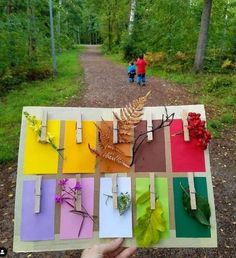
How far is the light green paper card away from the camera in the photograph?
113 inches

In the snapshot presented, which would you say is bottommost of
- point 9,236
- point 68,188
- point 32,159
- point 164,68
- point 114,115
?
point 9,236

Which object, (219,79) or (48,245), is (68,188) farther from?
(219,79)

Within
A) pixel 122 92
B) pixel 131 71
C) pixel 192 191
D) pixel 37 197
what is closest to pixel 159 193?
pixel 192 191

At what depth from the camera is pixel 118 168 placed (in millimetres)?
2961

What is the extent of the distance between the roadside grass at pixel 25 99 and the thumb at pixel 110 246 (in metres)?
5.97

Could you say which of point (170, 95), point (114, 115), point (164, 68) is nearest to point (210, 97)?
point (170, 95)

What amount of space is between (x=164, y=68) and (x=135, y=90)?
4.83 meters

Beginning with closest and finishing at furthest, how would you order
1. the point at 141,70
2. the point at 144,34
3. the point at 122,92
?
the point at 122,92 → the point at 141,70 → the point at 144,34

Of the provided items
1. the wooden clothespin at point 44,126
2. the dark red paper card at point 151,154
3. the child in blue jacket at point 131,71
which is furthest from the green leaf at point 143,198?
the child in blue jacket at point 131,71

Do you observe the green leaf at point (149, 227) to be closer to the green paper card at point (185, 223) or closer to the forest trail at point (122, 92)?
the green paper card at point (185, 223)

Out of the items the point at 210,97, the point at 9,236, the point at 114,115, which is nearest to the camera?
the point at 114,115

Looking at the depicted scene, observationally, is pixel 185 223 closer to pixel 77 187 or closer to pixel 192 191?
pixel 192 191

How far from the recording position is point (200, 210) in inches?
113

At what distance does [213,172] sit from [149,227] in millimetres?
5368
